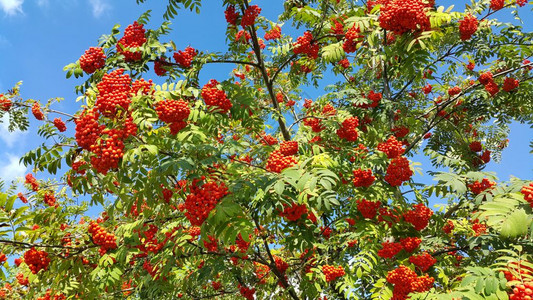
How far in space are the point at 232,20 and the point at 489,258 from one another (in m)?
4.79

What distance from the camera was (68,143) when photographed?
12.4 ft

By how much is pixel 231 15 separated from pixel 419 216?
4.01 meters

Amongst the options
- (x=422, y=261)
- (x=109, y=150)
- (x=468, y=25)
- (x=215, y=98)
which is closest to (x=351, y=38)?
(x=215, y=98)

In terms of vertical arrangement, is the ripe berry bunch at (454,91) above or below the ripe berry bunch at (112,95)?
above

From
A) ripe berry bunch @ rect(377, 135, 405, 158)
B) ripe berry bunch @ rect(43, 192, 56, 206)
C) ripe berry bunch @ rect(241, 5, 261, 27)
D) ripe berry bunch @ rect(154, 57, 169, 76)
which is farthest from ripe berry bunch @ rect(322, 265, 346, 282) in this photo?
ripe berry bunch @ rect(43, 192, 56, 206)

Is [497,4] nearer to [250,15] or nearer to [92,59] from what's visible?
[250,15]

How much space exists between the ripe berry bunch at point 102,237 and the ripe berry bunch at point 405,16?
4.14 m

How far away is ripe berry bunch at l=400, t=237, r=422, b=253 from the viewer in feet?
15.5

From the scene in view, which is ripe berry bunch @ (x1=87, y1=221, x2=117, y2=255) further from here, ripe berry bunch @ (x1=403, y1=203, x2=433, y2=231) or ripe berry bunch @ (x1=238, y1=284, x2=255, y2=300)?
ripe berry bunch @ (x1=403, y1=203, x2=433, y2=231)

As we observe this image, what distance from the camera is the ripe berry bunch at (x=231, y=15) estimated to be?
545 centimetres

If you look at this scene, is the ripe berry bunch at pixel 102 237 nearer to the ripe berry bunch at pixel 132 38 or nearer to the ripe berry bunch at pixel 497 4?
the ripe berry bunch at pixel 132 38

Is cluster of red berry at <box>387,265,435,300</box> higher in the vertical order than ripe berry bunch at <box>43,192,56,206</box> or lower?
lower

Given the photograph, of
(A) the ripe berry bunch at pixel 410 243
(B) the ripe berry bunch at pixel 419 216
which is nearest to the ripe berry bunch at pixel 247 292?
(A) the ripe berry bunch at pixel 410 243

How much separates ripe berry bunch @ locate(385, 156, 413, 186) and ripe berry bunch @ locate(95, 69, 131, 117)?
3352 mm
